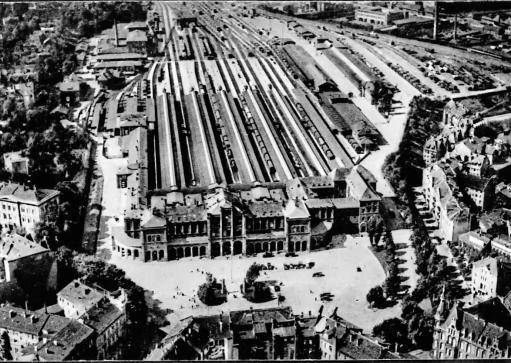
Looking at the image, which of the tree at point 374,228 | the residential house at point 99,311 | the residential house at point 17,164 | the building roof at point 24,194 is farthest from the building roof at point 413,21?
the residential house at point 99,311

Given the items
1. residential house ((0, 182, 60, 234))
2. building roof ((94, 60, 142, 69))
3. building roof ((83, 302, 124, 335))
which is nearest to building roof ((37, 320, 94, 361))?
building roof ((83, 302, 124, 335))

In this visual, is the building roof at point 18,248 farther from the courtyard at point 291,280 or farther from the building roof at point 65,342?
the building roof at point 65,342

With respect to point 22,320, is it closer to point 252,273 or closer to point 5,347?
point 5,347

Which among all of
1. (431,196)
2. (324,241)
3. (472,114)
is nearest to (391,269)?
(324,241)

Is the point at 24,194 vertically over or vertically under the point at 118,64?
under

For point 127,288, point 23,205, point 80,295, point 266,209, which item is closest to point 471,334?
point 266,209
